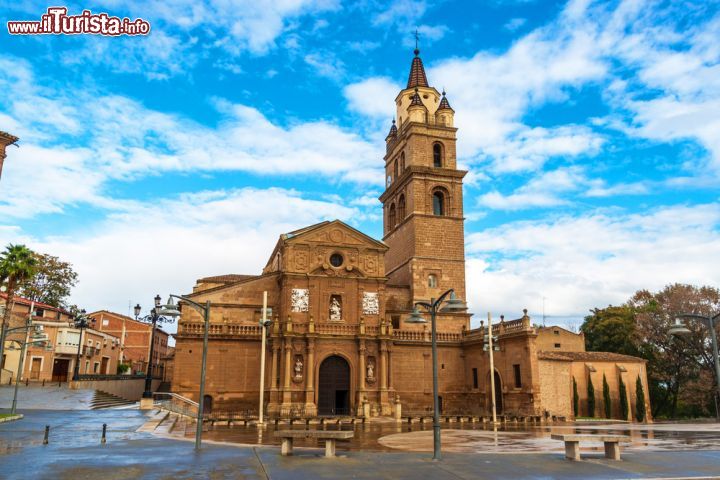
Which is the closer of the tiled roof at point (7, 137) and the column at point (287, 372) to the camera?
the tiled roof at point (7, 137)

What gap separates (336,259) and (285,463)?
3306 cm

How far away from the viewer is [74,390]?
4416 cm

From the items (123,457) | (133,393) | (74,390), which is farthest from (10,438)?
(133,393)

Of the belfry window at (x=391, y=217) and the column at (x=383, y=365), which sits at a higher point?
the belfry window at (x=391, y=217)

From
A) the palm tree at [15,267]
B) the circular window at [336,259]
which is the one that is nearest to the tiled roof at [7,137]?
the palm tree at [15,267]

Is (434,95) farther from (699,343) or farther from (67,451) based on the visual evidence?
(67,451)

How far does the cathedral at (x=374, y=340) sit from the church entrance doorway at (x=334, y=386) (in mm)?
78

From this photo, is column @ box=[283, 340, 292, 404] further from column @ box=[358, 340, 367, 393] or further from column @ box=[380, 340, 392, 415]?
column @ box=[380, 340, 392, 415]

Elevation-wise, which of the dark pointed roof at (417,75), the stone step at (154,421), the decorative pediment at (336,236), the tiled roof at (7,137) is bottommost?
the stone step at (154,421)

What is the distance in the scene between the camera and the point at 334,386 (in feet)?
147

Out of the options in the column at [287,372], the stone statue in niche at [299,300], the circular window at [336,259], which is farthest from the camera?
the circular window at [336,259]

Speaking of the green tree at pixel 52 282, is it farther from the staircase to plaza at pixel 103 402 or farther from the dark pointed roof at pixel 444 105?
the dark pointed roof at pixel 444 105

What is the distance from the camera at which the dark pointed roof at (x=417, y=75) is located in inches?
2377

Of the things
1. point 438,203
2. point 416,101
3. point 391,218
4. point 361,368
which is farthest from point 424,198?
point 361,368
